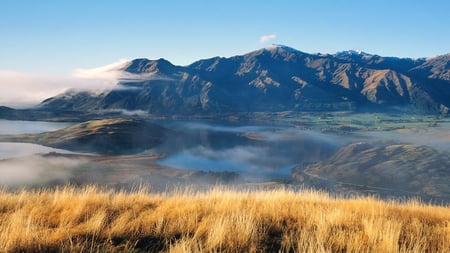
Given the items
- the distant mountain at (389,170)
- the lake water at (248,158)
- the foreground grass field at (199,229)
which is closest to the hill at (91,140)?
the lake water at (248,158)

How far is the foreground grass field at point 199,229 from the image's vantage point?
23.8 ft

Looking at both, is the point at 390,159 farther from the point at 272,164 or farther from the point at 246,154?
the point at 246,154

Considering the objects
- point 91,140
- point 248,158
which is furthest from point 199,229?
point 91,140

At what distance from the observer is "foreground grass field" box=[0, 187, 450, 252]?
7258mm

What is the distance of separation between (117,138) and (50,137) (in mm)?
33021

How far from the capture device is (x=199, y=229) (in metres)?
8.25

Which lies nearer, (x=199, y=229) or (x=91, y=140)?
(x=199, y=229)

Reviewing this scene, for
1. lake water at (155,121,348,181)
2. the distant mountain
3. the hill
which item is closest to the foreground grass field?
the distant mountain

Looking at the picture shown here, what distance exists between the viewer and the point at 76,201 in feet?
36.2

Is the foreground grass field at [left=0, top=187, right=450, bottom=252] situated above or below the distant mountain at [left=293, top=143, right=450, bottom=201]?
above

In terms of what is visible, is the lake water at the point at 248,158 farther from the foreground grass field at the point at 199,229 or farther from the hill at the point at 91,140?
the foreground grass field at the point at 199,229

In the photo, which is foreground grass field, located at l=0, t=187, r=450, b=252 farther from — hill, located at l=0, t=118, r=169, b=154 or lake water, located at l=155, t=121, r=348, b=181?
hill, located at l=0, t=118, r=169, b=154

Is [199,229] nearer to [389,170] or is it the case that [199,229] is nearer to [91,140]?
[389,170]

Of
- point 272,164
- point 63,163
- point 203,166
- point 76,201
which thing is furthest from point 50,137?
point 76,201
